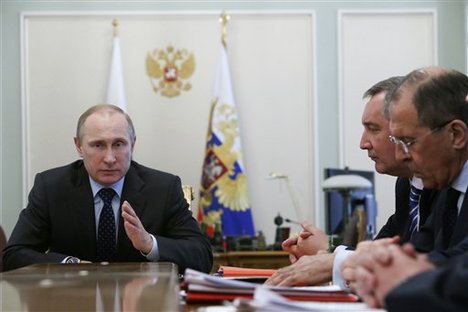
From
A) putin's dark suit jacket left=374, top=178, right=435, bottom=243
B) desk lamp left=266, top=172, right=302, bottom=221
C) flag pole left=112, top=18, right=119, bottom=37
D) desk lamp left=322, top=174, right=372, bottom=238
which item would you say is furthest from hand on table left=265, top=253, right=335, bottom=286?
flag pole left=112, top=18, right=119, bottom=37

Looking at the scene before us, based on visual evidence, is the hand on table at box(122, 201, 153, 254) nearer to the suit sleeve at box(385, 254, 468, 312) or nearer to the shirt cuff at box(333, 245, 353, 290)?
the shirt cuff at box(333, 245, 353, 290)

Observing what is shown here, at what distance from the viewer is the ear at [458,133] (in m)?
2.88

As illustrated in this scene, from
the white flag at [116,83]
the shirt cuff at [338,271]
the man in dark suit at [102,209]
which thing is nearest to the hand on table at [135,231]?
the man in dark suit at [102,209]

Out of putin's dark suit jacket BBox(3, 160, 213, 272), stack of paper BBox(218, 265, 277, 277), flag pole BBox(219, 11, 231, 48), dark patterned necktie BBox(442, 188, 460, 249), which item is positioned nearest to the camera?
dark patterned necktie BBox(442, 188, 460, 249)

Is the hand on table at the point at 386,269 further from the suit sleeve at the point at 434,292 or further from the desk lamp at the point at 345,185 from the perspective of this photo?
the desk lamp at the point at 345,185

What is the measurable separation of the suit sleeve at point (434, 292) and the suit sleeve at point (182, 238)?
2.36 metres

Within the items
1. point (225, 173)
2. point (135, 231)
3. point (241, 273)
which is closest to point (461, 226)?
point (241, 273)

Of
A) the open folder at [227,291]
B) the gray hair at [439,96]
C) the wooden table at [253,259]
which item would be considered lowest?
the wooden table at [253,259]

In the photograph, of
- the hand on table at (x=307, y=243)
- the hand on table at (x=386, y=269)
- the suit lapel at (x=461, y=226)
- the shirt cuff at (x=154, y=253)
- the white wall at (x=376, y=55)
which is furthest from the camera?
the white wall at (x=376, y=55)

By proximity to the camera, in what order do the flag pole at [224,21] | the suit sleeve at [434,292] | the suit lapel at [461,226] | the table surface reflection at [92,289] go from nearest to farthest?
the suit sleeve at [434,292] → the table surface reflection at [92,289] → the suit lapel at [461,226] → the flag pole at [224,21]

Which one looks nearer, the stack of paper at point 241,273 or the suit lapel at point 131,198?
the stack of paper at point 241,273

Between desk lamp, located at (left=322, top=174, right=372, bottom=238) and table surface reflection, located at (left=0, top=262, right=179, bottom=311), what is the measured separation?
468cm

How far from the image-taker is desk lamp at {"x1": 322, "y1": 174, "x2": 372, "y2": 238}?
26.1 ft

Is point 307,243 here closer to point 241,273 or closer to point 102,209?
point 241,273
